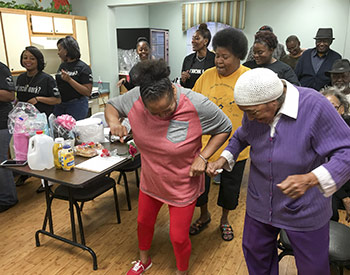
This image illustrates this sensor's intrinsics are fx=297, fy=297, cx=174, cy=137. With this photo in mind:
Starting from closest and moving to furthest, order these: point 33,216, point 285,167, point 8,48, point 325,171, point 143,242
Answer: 1. point 325,171
2. point 285,167
3. point 143,242
4. point 33,216
5. point 8,48

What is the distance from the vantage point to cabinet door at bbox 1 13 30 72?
3795 mm

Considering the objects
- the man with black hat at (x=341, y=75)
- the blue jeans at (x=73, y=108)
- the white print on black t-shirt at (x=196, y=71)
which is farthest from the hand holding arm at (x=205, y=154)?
the blue jeans at (x=73, y=108)

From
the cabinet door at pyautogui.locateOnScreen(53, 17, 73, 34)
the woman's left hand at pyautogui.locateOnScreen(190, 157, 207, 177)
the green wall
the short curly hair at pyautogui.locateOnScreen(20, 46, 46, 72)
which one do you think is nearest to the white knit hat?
the woman's left hand at pyautogui.locateOnScreen(190, 157, 207, 177)

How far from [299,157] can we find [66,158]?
1.44m

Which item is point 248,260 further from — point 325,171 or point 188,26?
point 188,26

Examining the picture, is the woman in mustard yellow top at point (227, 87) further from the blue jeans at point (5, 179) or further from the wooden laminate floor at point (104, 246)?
the blue jeans at point (5, 179)

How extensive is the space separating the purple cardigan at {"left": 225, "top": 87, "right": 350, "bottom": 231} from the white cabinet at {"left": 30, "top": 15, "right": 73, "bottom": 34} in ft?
12.7

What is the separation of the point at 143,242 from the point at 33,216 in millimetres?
1347

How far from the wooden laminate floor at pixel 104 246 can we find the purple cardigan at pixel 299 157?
0.93m

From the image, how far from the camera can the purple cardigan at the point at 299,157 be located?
3.65 feet

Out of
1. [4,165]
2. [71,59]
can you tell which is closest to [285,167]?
[4,165]

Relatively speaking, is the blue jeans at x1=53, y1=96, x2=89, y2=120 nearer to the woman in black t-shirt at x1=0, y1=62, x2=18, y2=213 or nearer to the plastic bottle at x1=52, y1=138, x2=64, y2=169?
the woman in black t-shirt at x1=0, y1=62, x2=18, y2=213

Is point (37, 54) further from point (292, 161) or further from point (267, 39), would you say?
point (292, 161)

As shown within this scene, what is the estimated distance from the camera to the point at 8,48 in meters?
3.87
